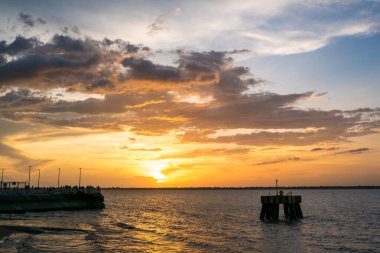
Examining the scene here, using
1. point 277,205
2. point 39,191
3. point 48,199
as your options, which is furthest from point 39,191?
point 277,205

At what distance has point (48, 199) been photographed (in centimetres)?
9200

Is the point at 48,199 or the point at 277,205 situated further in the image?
the point at 48,199

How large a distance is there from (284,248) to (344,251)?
20.9ft

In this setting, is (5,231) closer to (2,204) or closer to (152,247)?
(152,247)

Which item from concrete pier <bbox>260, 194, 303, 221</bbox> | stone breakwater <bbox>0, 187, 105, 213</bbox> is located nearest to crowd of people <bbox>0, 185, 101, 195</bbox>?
stone breakwater <bbox>0, 187, 105, 213</bbox>

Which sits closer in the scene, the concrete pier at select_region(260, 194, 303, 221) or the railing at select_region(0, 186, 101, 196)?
the concrete pier at select_region(260, 194, 303, 221)

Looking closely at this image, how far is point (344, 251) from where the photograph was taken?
43062mm

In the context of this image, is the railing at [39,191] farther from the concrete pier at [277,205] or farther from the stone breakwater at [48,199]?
the concrete pier at [277,205]

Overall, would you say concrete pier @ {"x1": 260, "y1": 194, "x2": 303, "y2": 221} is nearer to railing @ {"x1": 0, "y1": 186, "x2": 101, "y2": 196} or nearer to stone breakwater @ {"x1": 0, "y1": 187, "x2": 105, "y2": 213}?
stone breakwater @ {"x1": 0, "y1": 187, "x2": 105, "y2": 213}

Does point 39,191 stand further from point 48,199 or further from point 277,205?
point 277,205

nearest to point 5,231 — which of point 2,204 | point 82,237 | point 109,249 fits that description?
point 82,237

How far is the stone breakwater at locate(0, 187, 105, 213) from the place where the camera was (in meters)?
82.9

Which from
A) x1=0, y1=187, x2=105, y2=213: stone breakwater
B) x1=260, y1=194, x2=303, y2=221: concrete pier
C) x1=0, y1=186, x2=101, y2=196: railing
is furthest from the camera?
x1=0, y1=186, x2=101, y2=196: railing

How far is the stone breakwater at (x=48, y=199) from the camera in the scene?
82875 millimetres
